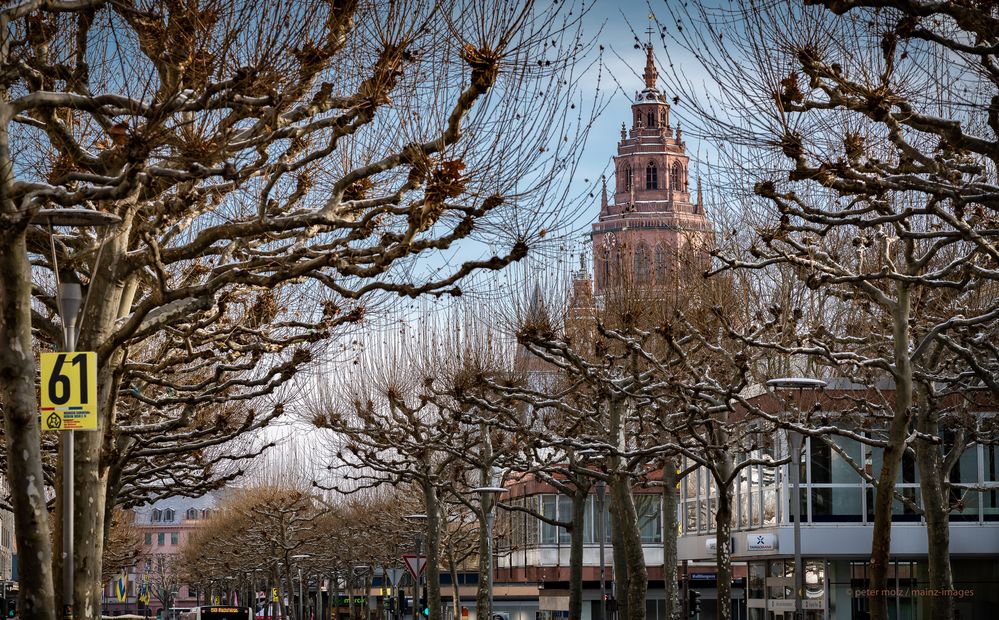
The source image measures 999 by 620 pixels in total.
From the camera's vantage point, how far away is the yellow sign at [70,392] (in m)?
14.9

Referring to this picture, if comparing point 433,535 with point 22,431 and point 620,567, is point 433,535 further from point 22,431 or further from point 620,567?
point 22,431

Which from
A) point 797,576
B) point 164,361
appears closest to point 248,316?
point 164,361

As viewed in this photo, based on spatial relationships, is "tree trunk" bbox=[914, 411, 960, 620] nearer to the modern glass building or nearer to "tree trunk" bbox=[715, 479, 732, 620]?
"tree trunk" bbox=[715, 479, 732, 620]

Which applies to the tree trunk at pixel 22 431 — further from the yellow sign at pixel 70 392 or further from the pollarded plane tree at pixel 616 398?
the pollarded plane tree at pixel 616 398

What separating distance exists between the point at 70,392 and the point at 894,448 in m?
11.8

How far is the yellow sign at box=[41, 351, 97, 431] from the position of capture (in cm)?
1487

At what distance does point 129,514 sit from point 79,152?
284 feet

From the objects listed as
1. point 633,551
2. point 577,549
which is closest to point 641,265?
point 577,549

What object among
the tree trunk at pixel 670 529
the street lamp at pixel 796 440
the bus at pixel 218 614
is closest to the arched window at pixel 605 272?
the tree trunk at pixel 670 529

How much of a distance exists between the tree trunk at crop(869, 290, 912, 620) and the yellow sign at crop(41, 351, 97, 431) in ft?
37.3

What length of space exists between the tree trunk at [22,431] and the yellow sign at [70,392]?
111 cm

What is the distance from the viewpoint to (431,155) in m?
17.2

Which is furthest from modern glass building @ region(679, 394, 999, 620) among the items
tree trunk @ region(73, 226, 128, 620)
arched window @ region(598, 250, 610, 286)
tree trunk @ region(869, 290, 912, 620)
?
tree trunk @ region(73, 226, 128, 620)

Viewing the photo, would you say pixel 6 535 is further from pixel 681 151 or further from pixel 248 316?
pixel 681 151
